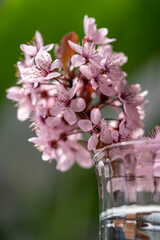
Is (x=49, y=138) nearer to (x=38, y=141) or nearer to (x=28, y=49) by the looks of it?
(x=38, y=141)

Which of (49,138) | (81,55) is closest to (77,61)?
(81,55)

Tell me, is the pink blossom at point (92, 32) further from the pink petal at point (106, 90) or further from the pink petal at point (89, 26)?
the pink petal at point (106, 90)

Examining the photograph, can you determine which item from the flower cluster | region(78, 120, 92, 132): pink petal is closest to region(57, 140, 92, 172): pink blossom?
the flower cluster

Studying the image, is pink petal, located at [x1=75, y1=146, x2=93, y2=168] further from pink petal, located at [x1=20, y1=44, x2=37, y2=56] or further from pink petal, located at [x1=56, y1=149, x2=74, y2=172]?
pink petal, located at [x1=20, y1=44, x2=37, y2=56]

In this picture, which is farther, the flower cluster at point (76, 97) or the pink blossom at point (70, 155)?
the pink blossom at point (70, 155)

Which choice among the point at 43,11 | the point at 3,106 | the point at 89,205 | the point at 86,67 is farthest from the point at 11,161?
the point at 86,67

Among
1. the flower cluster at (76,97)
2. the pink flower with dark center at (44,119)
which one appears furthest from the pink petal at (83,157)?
the pink flower with dark center at (44,119)
